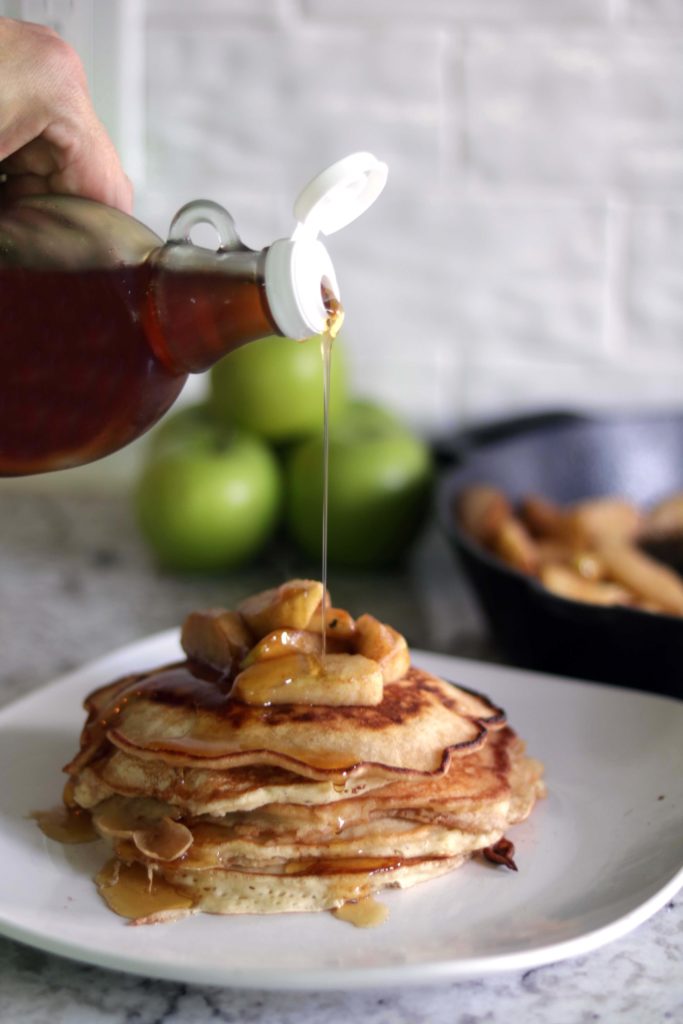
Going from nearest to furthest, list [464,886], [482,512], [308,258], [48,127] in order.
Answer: [308,258]
[464,886]
[48,127]
[482,512]

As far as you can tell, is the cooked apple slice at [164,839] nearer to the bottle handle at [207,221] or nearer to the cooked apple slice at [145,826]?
the cooked apple slice at [145,826]

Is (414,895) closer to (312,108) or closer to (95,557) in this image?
(95,557)

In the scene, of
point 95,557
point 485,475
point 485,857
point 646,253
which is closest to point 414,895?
point 485,857

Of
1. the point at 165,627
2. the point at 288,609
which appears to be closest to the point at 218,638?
the point at 288,609

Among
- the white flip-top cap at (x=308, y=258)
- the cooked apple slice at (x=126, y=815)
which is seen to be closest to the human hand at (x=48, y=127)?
the white flip-top cap at (x=308, y=258)

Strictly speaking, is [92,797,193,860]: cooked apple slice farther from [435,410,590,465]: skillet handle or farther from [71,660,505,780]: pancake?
[435,410,590,465]: skillet handle

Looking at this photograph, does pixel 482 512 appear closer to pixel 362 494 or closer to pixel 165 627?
pixel 362 494

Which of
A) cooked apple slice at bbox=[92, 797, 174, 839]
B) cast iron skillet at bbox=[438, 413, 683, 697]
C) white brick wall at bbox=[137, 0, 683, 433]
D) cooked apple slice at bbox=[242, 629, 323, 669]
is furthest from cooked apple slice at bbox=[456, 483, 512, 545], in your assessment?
cooked apple slice at bbox=[92, 797, 174, 839]
